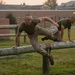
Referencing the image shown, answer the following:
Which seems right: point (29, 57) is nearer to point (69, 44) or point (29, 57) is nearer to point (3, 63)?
point (3, 63)

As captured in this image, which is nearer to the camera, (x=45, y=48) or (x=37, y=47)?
(x=37, y=47)

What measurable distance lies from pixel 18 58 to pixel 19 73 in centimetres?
277

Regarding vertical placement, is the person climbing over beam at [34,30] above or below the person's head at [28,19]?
below

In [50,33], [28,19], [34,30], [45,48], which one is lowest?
[45,48]

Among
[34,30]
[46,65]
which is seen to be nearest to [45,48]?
[46,65]

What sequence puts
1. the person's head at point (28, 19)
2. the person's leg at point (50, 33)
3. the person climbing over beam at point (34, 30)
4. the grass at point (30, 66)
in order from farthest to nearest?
the grass at point (30, 66) < the person's leg at point (50, 33) < the person climbing over beam at point (34, 30) < the person's head at point (28, 19)

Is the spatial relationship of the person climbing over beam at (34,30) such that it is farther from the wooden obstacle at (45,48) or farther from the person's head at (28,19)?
the wooden obstacle at (45,48)

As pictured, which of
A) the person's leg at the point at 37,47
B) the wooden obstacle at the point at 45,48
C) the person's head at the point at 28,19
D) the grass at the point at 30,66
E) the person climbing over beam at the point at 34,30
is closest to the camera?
the person's head at the point at 28,19

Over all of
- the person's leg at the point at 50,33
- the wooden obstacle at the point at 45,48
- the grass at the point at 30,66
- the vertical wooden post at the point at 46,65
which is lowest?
the grass at the point at 30,66

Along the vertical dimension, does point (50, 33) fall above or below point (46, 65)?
above

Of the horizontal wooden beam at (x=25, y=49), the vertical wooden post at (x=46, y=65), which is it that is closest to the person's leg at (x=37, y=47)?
the horizontal wooden beam at (x=25, y=49)

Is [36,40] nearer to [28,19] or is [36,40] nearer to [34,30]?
[34,30]

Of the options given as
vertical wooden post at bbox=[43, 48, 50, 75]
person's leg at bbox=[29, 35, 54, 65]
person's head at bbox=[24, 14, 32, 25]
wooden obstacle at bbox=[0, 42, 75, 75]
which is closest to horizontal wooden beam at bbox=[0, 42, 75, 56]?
wooden obstacle at bbox=[0, 42, 75, 75]

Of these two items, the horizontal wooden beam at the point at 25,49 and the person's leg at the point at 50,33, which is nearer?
the horizontal wooden beam at the point at 25,49
